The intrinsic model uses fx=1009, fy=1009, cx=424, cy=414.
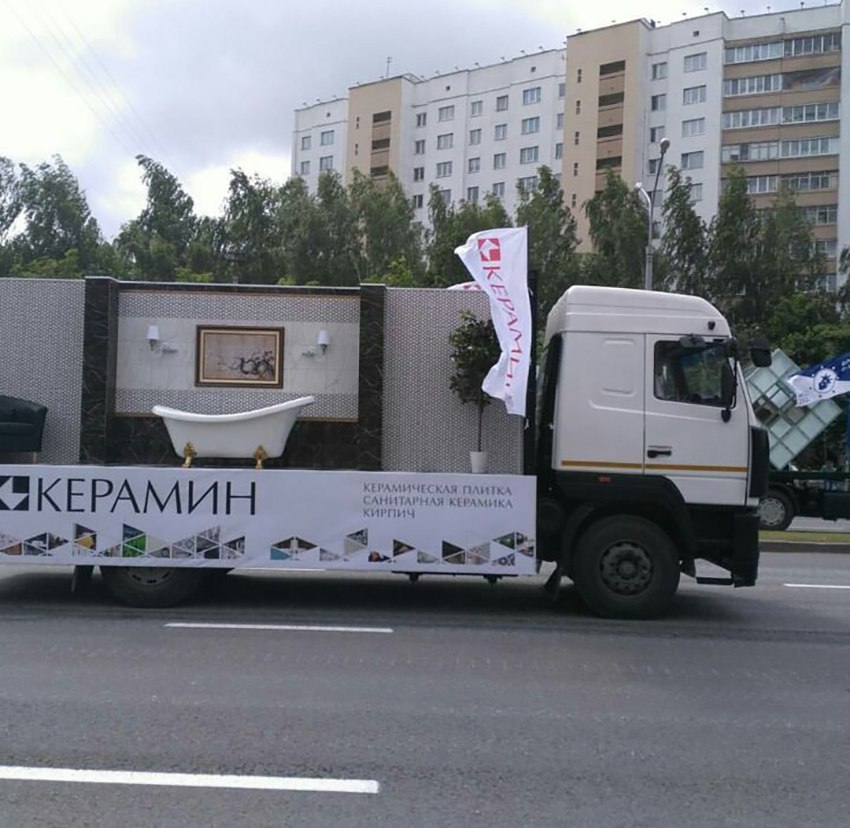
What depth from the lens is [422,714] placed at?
244 inches

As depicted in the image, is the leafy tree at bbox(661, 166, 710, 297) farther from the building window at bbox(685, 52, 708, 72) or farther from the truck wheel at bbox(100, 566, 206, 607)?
the truck wheel at bbox(100, 566, 206, 607)

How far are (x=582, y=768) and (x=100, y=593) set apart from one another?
6598 mm

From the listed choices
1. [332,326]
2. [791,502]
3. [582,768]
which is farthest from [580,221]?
[582,768]

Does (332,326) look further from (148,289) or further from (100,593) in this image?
Result: (100,593)

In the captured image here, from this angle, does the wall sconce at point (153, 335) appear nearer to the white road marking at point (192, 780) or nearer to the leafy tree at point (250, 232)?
the white road marking at point (192, 780)

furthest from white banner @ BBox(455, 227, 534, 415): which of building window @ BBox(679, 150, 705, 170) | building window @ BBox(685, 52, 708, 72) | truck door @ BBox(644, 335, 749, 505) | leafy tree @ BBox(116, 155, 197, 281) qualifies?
building window @ BBox(685, 52, 708, 72)

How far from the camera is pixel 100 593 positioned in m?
10.4

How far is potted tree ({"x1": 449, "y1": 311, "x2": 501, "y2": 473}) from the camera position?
10.2m

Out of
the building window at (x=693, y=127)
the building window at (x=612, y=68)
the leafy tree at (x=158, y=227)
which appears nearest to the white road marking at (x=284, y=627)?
the leafy tree at (x=158, y=227)

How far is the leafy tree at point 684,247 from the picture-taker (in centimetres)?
4200

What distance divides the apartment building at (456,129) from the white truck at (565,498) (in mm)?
62495

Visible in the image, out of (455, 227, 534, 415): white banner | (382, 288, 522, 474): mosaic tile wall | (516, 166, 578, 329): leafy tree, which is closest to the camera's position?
(455, 227, 534, 415): white banner

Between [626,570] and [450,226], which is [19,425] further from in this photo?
[450,226]

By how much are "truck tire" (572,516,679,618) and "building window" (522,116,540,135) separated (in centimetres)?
6684
